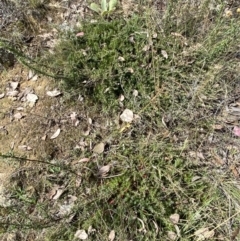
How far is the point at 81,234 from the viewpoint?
7.74 ft

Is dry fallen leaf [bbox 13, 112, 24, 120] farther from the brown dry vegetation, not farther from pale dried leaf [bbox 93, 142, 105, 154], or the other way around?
pale dried leaf [bbox 93, 142, 105, 154]

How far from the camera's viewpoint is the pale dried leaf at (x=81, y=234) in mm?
2350

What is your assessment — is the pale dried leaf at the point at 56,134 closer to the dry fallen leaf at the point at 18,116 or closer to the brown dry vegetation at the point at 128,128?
the brown dry vegetation at the point at 128,128

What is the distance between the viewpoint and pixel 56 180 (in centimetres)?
257

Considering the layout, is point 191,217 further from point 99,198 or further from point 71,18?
point 71,18

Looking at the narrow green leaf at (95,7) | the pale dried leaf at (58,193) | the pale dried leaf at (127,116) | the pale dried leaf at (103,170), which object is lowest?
the pale dried leaf at (58,193)

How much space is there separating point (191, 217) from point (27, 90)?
63.5 inches

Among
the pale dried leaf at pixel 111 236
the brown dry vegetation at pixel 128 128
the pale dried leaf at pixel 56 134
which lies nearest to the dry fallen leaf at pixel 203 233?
the brown dry vegetation at pixel 128 128

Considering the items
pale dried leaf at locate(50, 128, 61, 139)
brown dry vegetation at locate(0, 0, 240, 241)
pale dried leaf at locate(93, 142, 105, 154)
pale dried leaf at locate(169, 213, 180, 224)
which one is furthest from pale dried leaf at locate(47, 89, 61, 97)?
pale dried leaf at locate(169, 213, 180, 224)

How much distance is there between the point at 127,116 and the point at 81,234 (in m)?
0.90

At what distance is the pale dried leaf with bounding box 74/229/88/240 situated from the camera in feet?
7.71

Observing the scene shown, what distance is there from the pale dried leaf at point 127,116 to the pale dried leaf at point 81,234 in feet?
2.78

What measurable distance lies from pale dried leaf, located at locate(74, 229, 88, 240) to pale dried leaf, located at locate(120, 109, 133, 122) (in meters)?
0.85

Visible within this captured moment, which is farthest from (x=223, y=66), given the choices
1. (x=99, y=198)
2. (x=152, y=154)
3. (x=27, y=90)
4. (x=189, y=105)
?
(x=27, y=90)
